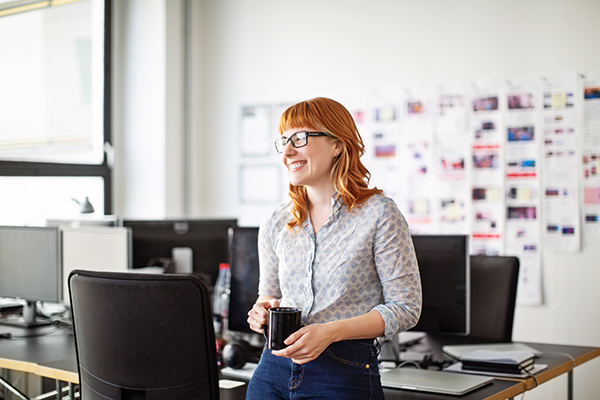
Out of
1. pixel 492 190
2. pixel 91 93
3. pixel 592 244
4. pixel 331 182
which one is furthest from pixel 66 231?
pixel 592 244

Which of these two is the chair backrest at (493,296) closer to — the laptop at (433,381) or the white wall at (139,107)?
the laptop at (433,381)

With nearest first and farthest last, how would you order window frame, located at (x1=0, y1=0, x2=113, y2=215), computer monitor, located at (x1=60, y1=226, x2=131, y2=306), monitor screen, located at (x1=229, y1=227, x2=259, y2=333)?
monitor screen, located at (x1=229, y1=227, x2=259, y2=333) → computer monitor, located at (x1=60, y1=226, x2=131, y2=306) → window frame, located at (x1=0, y1=0, x2=113, y2=215)

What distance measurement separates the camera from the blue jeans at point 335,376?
1.34 meters

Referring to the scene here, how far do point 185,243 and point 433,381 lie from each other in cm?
130

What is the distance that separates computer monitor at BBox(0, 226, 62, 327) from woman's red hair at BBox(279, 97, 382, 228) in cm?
156

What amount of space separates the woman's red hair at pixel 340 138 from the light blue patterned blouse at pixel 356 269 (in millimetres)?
27

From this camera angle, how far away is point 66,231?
265 centimetres

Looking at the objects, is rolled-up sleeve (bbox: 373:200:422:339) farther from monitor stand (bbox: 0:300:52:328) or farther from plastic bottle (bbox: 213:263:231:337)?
monitor stand (bbox: 0:300:52:328)

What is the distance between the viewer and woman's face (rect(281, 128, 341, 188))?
1.47m

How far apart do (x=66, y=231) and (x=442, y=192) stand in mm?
2005

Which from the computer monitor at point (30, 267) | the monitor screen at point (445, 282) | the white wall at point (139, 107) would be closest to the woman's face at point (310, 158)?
the monitor screen at point (445, 282)

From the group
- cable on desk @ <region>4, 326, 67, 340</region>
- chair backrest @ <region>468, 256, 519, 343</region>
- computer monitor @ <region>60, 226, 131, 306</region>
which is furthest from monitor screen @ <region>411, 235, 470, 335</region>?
cable on desk @ <region>4, 326, 67, 340</region>

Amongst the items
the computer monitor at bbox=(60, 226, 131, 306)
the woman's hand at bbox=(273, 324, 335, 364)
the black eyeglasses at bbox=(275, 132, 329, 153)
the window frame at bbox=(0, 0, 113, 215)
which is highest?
the window frame at bbox=(0, 0, 113, 215)

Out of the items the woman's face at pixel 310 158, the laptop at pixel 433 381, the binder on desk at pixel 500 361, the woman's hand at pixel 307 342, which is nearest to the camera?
the woman's hand at pixel 307 342
